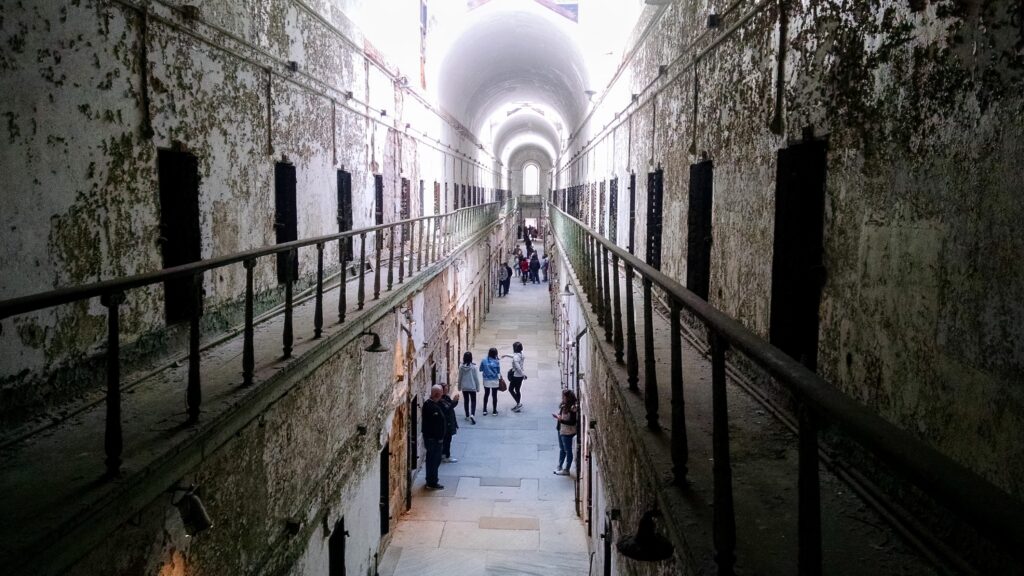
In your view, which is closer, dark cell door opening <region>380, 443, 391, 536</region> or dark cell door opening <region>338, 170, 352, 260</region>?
dark cell door opening <region>380, 443, 391, 536</region>

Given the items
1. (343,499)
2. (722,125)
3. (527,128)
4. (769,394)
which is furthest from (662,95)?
(527,128)

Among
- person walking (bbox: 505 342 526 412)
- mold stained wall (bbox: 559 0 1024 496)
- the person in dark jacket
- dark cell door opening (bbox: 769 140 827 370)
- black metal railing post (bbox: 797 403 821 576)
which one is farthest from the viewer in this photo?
person walking (bbox: 505 342 526 412)

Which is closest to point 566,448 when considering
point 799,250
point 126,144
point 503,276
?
point 799,250

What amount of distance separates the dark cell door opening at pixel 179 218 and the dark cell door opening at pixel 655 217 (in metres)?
4.87

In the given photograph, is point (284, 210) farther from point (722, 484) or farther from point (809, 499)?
point (809, 499)

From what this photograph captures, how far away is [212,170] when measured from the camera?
6.06m

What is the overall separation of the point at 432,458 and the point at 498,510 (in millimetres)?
1478

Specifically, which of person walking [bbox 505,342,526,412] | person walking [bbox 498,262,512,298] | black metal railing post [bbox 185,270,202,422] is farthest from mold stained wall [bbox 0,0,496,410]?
person walking [bbox 498,262,512,298]

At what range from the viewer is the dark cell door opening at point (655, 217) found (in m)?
8.23

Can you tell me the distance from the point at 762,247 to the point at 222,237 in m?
4.60

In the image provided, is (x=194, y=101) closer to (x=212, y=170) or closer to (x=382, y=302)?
(x=212, y=170)

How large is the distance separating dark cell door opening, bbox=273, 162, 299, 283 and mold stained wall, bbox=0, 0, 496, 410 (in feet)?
0.62

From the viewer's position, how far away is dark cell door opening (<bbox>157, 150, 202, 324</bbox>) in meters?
5.58

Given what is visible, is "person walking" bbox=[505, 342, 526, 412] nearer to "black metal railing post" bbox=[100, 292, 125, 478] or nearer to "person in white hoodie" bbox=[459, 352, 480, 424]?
"person in white hoodie" bbox=[459, 352, 480, 424]
